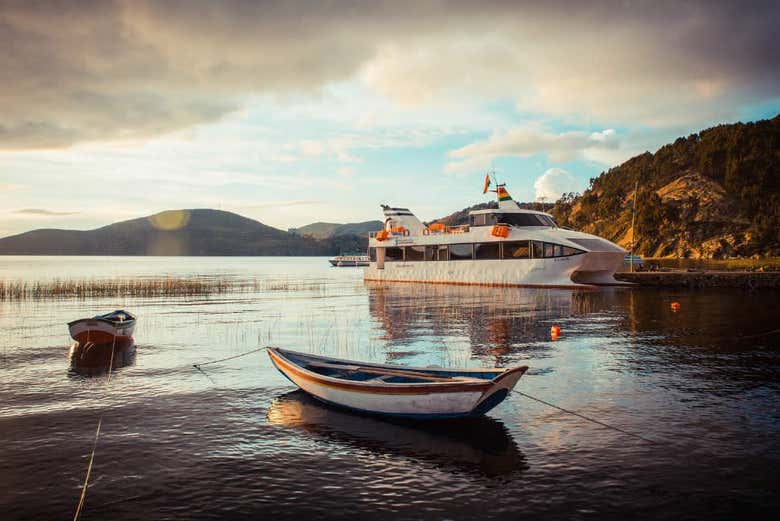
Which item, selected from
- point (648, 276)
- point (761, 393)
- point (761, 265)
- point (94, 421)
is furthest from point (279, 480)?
point (761, 265)

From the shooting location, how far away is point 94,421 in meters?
15.3

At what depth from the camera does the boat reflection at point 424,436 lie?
12164 millimetres

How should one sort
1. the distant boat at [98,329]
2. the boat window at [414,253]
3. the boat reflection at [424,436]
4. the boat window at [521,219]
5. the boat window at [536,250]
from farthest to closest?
the boat window at [414,253], the boat window at [521,219], the boat window at [536,250], the distant boat at [98,329], the boat reflection at [424,436]

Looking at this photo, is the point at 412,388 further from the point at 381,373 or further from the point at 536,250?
the point at 536,250

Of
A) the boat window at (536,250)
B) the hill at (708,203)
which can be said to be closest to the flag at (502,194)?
the boat window at (536,250)

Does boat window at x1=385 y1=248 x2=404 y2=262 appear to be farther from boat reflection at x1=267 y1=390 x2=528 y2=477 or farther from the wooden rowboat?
boat reflection at x1=267 y1=390 x2=528 y2=477

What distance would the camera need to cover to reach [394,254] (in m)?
75.1

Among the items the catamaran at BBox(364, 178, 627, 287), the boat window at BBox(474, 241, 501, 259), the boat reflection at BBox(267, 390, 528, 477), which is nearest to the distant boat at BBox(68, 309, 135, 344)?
the boat reflection at BBox(267, 390, 528, 477)

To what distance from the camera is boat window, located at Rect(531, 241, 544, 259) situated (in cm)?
5711

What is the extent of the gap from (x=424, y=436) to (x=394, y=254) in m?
61.7

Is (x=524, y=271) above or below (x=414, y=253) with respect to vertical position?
below

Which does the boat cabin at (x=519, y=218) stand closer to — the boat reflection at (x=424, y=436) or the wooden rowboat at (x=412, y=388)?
the wooden rowboat at (x=412, y=388)

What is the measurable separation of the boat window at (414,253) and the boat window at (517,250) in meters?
13.2

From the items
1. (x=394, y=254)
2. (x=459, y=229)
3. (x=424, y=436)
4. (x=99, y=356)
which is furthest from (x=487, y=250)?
(x=424, y=436)
